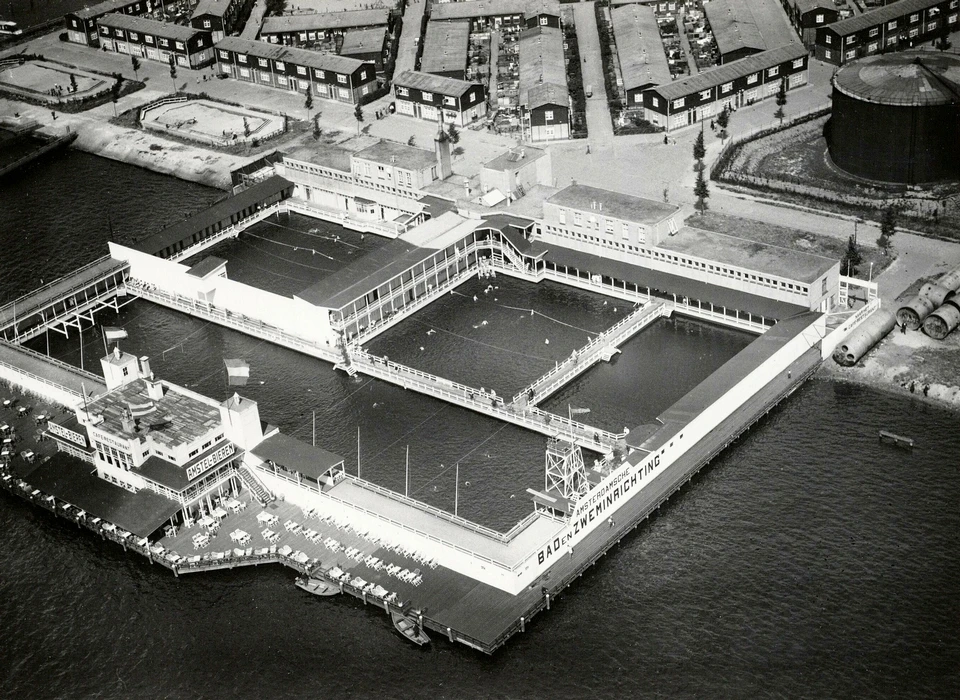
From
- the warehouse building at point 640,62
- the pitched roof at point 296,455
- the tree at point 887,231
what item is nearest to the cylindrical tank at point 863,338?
the tree at point 887,231

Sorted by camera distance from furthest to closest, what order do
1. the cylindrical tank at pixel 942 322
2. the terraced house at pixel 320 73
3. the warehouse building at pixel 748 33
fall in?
the terraced house at pixel 320 73 < the warehouse building at pixel 748 33 < the cylindrical tank at pixel 942 322

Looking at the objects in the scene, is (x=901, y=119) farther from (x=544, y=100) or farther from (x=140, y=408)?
(x=140, y=408)

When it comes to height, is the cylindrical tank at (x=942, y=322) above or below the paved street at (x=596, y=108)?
below

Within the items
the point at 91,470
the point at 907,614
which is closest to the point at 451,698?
the point at 907,614

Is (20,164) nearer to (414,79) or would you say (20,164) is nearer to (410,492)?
(414,79)

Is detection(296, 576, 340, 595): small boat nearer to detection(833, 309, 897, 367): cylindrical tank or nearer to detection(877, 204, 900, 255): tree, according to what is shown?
detection(833, 309, 897, 367): cylindrical tank

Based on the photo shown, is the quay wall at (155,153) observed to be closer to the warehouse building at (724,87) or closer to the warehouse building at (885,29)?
the warehouse building at (724,87)

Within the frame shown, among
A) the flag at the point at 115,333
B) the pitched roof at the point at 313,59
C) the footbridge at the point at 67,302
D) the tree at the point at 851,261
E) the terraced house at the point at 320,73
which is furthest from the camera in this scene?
the pitched roof at the point at 313,59

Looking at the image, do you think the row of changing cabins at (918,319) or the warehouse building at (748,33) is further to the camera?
the warehouse building at (748,33)

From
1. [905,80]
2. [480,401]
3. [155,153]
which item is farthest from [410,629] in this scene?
[155,153]
